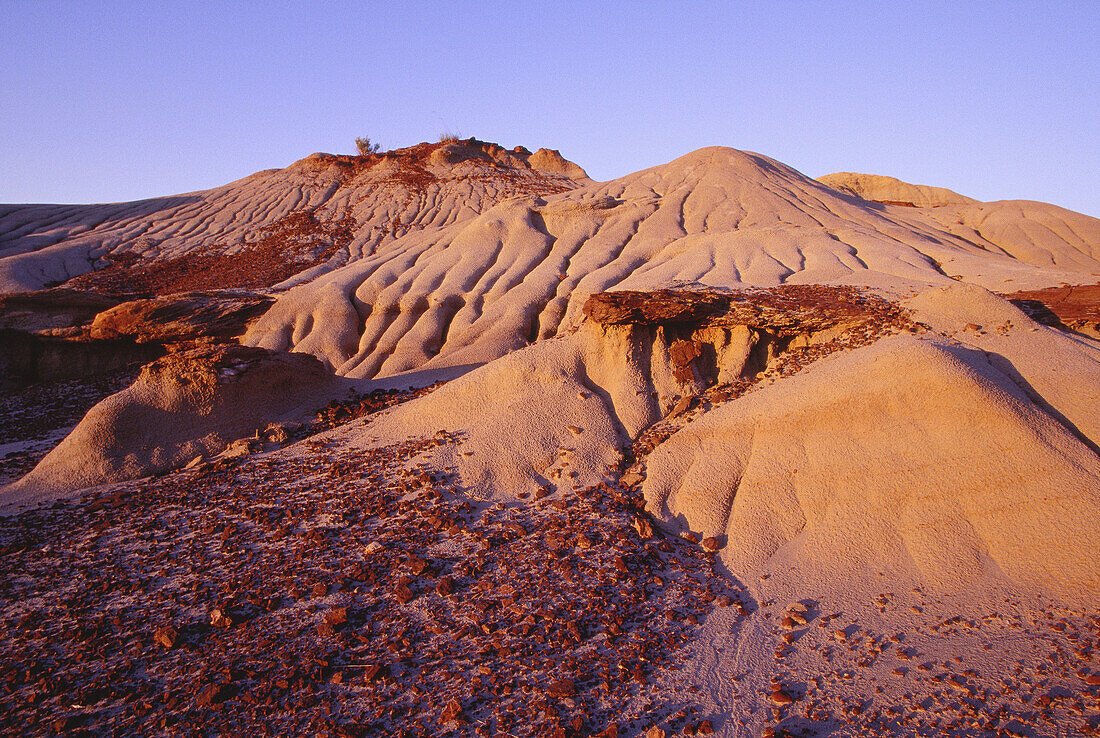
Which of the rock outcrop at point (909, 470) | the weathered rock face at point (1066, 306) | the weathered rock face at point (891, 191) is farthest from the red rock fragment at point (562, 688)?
the weathered rock face at point (891, 191)

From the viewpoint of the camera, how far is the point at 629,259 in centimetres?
1589

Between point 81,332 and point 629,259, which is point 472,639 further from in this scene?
point 81,332

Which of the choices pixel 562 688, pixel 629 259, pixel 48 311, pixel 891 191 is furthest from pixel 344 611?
pixel 891 191

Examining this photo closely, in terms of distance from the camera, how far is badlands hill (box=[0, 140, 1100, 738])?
138 inches

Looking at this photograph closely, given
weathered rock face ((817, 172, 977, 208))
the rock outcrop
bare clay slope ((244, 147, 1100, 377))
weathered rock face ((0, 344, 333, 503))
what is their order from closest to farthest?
the rock outcrop, weathered rock face ((0, 344, 333, 503)), bare clay slope ((244, 147, 1100, 377)), weathered rock face ((817, 172, 977, 208))

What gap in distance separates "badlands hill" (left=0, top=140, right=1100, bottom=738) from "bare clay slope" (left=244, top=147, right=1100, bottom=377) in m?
1.68

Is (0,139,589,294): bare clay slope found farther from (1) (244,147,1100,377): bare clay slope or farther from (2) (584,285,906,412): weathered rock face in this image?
(2) (584,285,906,412): weathered rock face

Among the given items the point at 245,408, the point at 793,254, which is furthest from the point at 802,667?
the point at 793,254

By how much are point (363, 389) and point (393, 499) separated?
3.92 meters

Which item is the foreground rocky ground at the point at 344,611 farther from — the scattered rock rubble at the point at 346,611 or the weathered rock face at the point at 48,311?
the weathered rock face at the point at 48,311

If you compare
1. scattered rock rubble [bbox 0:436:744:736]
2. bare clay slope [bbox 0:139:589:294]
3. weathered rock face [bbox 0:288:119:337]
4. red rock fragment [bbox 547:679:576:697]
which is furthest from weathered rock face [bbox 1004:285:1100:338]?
bare clay slope [bbox 0:139:589:294]

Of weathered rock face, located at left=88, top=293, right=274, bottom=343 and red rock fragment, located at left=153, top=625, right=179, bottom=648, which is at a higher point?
weathered rock face, located at left=88, top=293, right=274, bottom=343

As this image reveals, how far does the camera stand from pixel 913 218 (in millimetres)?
22953

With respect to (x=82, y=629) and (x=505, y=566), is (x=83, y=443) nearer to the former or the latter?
(x=82, y=629)
